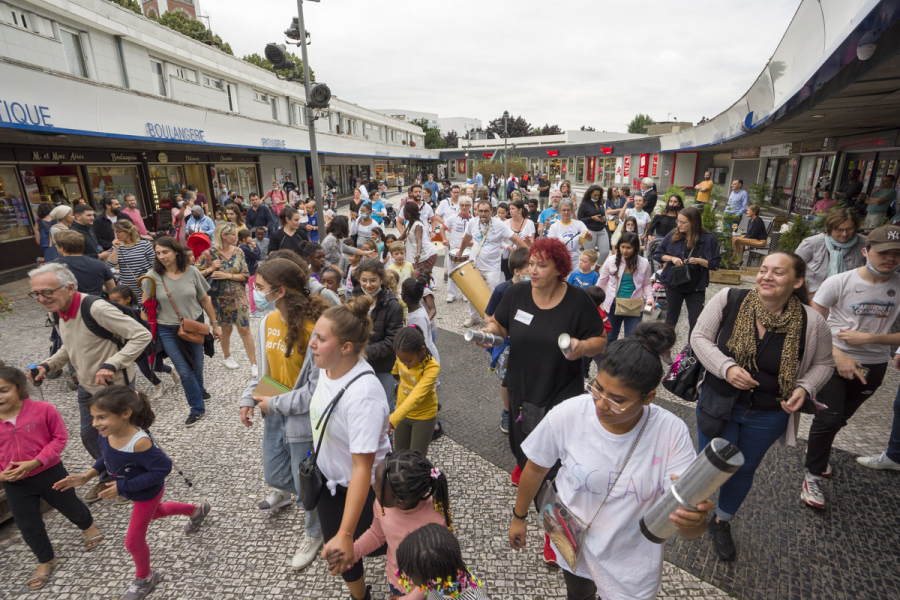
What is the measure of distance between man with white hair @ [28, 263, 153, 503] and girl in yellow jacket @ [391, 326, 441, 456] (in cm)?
187

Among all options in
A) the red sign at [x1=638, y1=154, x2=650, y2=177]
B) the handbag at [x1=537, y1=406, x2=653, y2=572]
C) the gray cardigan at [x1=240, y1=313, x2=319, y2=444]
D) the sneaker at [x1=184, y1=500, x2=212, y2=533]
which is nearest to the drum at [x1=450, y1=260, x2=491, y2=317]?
the gray cardigan at [x1=240, y1=313, x2=319, y2=444]

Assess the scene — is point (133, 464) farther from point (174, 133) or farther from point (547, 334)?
point (174, 133)

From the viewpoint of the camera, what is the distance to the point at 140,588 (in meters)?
2.60

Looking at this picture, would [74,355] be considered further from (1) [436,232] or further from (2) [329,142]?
(2) [329,142]

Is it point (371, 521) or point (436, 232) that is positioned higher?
point (436, 232)

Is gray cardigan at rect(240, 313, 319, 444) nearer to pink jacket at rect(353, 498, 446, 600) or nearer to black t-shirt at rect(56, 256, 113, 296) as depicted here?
pink jacket at rect(353, 498, 446, 600)

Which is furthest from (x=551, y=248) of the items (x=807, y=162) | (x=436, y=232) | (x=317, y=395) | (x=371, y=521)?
(x=807, y=162)

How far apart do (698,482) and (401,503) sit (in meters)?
1.22

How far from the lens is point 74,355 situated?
10.5ft

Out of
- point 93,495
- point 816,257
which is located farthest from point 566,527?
point 816,257

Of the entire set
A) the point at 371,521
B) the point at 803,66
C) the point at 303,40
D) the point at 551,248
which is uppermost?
the point at 303,40

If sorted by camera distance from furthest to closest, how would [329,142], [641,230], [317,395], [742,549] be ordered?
[329,142] < [641,230] < [742,549] < [317,395]

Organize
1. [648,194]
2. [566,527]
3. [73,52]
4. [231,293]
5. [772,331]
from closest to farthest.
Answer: [566,527]
[772,331]
[231,293]
[648,194]
[73,52]

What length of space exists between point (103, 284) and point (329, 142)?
2203cm
